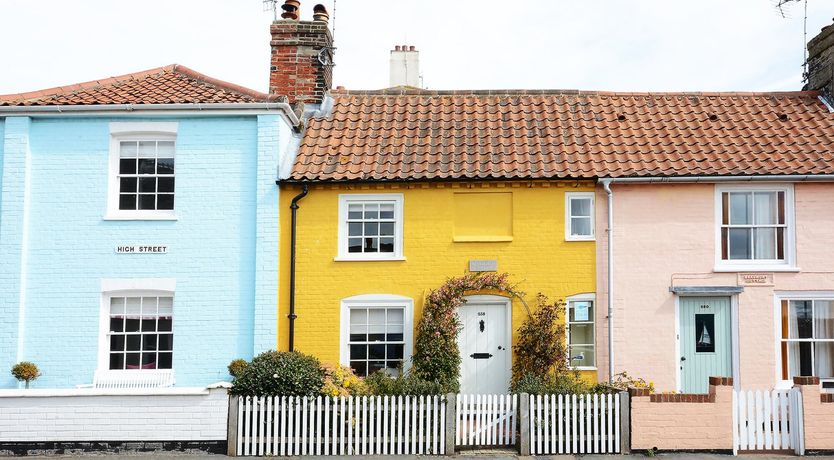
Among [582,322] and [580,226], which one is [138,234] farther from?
[582,322]

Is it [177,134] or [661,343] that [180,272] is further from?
[661,343]

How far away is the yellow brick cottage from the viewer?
1406cm

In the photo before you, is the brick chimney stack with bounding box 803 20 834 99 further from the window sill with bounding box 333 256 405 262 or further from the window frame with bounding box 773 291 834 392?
the window sill with bounding box 333 256 405 262

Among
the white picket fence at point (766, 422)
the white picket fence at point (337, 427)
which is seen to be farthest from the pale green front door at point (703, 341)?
the white picket fence at point (337, 427)

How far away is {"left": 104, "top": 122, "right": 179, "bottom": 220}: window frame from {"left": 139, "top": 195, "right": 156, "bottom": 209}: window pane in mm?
119

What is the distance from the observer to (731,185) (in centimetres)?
1413

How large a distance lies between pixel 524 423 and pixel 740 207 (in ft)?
21.7

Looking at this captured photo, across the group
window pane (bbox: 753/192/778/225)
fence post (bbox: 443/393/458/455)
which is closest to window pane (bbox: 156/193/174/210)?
fence post (bbox: 443/393/458/455)

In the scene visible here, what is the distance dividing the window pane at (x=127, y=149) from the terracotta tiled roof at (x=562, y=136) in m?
3.31

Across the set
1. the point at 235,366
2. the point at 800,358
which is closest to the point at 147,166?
the point at 235,366

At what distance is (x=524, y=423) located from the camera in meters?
11.1

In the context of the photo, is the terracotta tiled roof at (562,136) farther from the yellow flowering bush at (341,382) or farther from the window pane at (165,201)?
the yellow flowering bush at (341,382)

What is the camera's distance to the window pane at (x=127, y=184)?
14.4m

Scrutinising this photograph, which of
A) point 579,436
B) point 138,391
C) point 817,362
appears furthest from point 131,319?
point 817,362
